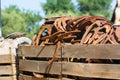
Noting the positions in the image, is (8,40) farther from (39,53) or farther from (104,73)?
(104,73)

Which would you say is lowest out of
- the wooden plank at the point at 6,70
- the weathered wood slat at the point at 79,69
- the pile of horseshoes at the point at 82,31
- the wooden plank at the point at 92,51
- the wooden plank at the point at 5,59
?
the wooden plank at the point at 6,70

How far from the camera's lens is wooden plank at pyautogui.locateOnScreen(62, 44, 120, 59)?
3855 millimetres

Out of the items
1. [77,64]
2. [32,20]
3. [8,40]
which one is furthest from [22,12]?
[77,64]

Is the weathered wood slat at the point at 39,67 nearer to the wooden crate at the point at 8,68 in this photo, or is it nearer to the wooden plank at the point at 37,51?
the wooden plank at the point at 37,51

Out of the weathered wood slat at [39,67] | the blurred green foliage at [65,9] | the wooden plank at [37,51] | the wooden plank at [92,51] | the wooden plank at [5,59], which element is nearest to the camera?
the wooden plank at [92,51]

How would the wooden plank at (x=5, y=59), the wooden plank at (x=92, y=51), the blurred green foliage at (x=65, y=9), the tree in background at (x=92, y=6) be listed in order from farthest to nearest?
the tree in background at (x=92, y=6) < the blurred green foliage at (x=65, y=9) < the wooden plank at (x=5, y=59) < the wooden plank at (x=92, y=51)

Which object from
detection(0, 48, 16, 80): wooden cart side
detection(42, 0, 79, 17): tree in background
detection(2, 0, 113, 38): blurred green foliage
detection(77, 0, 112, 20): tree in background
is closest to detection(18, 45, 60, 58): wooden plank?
detection(0, 48, 16, 80): wooden cart side

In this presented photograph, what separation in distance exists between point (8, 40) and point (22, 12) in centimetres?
3944

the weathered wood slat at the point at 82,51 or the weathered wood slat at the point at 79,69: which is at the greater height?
the weathered wood slat at the point at 82,51

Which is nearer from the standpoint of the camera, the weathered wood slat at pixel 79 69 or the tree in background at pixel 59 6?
the weathered wood slat at pixel 79 69

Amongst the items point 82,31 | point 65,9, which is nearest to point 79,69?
point 82,31

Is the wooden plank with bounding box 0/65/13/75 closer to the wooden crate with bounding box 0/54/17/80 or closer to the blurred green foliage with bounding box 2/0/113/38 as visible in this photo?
the wooden crate with bounding box 0/54/17/80

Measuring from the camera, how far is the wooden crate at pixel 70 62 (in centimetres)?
390

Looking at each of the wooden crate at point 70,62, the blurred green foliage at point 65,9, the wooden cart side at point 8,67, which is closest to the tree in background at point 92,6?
the blurred green foliage at point 65,9
